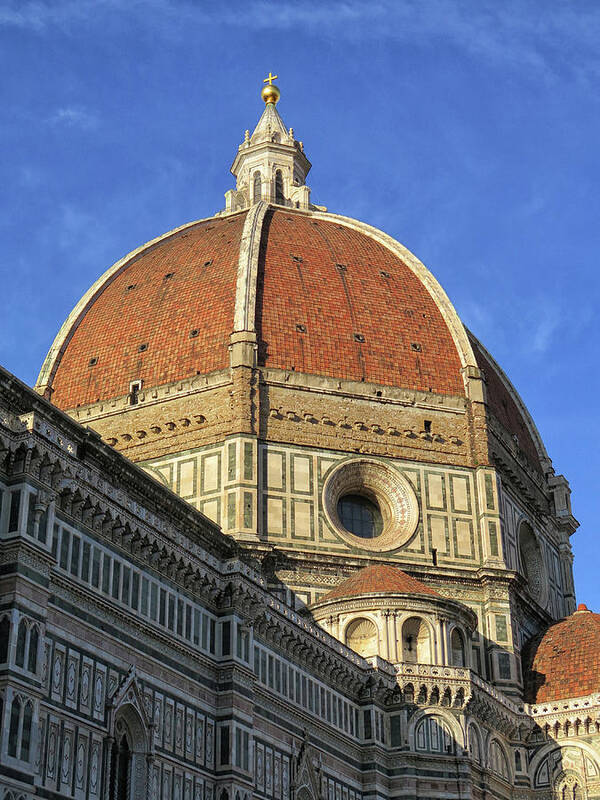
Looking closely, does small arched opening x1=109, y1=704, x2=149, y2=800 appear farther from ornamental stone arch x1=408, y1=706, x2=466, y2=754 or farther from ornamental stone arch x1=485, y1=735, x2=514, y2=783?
ornamental stone arch x1=485, y1=735, x2=514, y2=783

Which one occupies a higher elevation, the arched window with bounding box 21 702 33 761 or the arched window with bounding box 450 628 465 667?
the arched window with bounding box 450 628 465 667

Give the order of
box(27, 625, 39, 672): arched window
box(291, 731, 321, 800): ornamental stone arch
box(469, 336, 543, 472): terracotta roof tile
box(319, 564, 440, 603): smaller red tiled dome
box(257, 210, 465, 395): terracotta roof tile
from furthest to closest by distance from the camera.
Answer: box(469, 336, 543, 472): terracotta roof tile
box(257, 210, 465, 395): terracotta roof tile
box(319, 564, 440, 603): smaller red tiled dome
box(291, 731, 321, 800): ornamental stone arch
box(27, 625, 39, 672): arched window

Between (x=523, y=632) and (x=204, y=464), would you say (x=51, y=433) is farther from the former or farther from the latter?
(x=523, y=632)

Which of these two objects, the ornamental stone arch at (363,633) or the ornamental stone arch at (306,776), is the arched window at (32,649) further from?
the ornamental stone arch at (363,633)

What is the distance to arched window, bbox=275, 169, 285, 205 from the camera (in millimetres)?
67625

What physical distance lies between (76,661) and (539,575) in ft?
99.8

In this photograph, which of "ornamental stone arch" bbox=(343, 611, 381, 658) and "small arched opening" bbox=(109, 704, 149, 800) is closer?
"small arched opening" bbox=(109, 704, 149, 800)

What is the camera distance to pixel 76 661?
29094mm

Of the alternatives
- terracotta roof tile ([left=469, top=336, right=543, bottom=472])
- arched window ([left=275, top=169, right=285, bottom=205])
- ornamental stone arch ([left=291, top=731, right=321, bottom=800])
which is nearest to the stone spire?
arched window ([left=275, top=169, right=285, bottom=205])

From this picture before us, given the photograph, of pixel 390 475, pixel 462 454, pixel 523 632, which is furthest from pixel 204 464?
pixel 523 632

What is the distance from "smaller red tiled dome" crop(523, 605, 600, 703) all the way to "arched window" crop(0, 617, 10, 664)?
87.3 feet

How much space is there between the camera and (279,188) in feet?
225

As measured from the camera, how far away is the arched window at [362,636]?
4419cm

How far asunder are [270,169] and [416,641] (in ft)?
105
